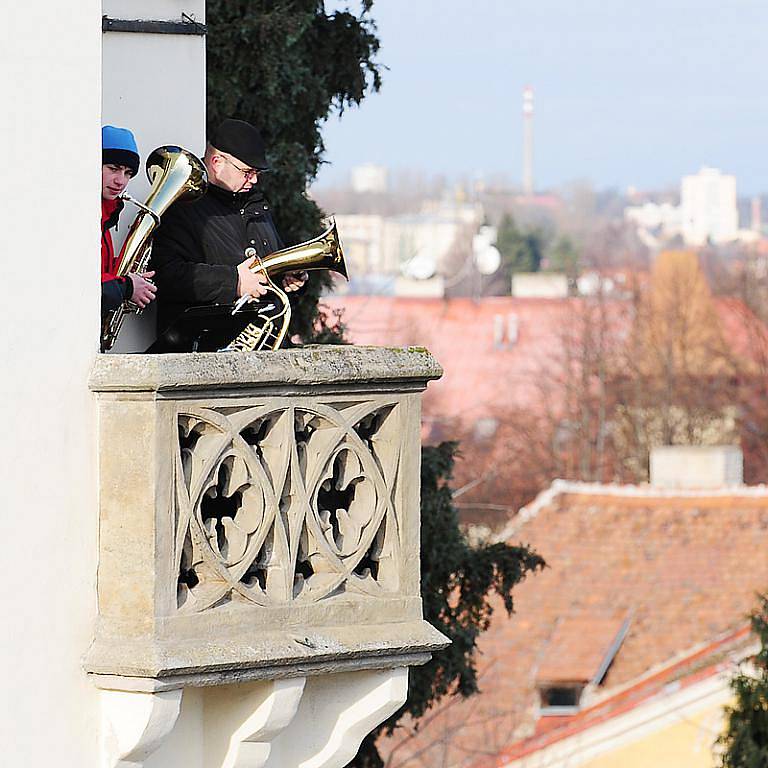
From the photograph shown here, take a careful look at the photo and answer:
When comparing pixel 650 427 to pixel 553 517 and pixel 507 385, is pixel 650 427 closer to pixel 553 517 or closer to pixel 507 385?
pixel 507 385

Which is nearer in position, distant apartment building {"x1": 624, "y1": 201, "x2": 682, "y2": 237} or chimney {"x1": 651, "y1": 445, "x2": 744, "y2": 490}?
chimney {"x1": 651, "y1": 445, "x2": 744, "y2": 490}

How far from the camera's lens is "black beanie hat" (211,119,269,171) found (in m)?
7.30

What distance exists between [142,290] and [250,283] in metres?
0.38

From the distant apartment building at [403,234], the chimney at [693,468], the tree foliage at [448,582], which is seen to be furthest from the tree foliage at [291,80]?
the distant apartment building at [403,234]

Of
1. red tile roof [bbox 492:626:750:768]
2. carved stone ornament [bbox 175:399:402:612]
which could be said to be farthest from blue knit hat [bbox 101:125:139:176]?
red tile roof [bbox 492:626:750:768]

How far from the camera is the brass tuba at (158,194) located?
704 cm

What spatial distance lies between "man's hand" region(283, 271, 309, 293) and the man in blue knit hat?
1.61 feet

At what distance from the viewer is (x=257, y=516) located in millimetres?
6531

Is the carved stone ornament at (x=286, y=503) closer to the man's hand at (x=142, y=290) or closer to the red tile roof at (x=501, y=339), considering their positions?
the man's hand at (x=142, y=290)

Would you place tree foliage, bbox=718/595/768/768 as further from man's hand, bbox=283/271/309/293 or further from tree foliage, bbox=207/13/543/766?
man's hand, bbox=283/271/309/293

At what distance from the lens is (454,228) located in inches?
3406

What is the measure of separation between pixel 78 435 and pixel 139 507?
297mm

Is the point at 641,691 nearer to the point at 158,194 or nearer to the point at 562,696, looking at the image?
the point at 562,696

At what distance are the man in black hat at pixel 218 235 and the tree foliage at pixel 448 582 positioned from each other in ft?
22.4
